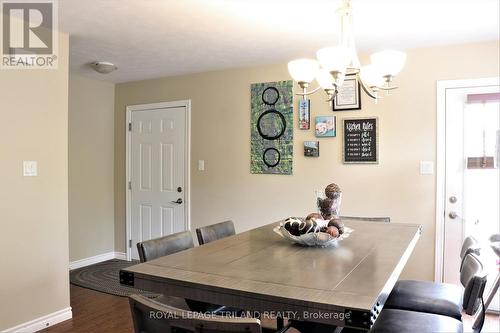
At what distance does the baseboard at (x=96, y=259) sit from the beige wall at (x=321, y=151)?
126 centimetres

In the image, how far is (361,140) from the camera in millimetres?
3689

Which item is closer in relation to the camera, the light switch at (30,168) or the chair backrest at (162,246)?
the chair backrest at (162,246)

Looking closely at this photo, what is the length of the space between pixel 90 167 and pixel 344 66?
3736 millimetres

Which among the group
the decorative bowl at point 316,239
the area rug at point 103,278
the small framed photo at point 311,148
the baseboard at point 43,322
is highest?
the small framed photo at point 311,148

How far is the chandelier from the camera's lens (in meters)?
1.97

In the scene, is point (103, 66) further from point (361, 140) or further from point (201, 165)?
point (361, 140)

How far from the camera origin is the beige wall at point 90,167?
15.1 feet

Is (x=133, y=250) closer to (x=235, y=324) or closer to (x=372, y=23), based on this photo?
(x=372, y=23)

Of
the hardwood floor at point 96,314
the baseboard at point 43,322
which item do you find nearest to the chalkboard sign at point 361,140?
the hardwood floor at point 96,314

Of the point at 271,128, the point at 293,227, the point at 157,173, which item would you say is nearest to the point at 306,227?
the point at 293,227

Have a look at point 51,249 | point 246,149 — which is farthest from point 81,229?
point 246,149

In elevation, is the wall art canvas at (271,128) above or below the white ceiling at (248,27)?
below

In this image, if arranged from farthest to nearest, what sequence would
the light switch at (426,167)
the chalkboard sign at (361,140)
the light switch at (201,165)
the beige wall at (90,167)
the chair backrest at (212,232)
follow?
the beige wall at (90,167), the light switch at (201,165), the chalkboard sign at (361,140), the light switch at (426,167), the chair backrest at (212,232)

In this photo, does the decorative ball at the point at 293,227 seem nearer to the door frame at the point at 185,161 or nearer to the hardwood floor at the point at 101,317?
the hardwood floor at the point at 101,317
